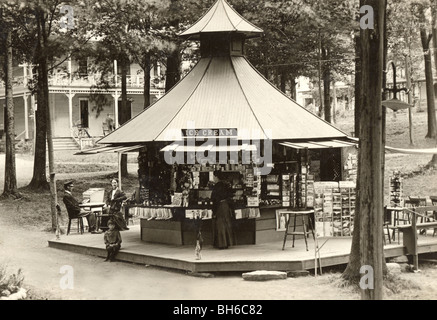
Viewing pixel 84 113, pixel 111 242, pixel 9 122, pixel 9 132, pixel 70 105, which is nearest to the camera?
pixel 111 242

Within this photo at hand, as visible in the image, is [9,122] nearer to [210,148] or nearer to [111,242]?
[111,242]

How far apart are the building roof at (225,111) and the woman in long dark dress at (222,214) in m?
1.29

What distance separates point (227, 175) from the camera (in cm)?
1691

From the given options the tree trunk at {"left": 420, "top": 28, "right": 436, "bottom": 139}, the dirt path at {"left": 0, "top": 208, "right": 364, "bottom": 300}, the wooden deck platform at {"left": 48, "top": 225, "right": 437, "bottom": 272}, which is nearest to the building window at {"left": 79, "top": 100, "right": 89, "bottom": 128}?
the tree trunk at {"left": 420, "top": 28, "right": 436, "bottom": 139}

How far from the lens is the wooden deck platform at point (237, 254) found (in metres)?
14.1

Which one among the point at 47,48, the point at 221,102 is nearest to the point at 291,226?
the point at 221,102

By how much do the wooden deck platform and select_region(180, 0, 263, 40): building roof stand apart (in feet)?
18.5

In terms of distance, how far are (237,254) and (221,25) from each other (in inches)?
257

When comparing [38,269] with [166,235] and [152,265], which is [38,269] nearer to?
[152,265]

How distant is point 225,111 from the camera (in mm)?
17062

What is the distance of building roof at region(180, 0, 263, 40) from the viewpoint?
18062 mm

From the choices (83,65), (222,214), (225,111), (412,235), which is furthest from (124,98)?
(412,235)

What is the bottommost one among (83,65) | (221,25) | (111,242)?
(111,242)
